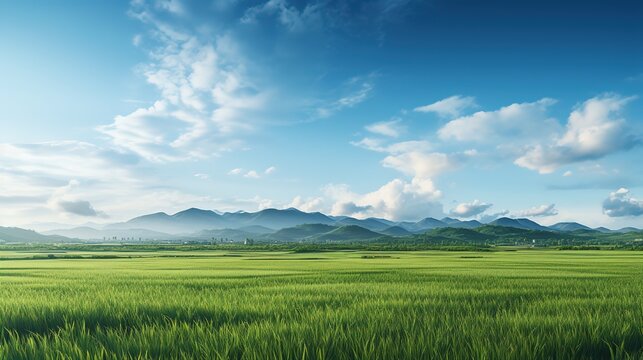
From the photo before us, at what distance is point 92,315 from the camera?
7.34 metres

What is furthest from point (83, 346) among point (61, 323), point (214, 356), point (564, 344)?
point (564, 344)

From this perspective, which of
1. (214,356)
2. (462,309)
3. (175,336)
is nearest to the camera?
(214,356)

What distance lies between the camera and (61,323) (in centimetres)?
705

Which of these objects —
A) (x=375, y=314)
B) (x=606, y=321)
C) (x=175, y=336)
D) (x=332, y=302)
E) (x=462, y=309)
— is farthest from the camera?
(x=332, y=302)

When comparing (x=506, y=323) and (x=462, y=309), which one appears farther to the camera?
(x=462, y=309)

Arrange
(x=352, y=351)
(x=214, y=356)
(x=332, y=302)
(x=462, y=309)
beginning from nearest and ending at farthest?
(x=214, y=356), (x=352, y=351), (x=462, y=309), (x=332, y=302)

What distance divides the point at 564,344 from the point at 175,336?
418 centimetres

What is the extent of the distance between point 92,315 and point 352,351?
4921 millimetres

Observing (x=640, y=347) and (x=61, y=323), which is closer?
(x=640, y=347)

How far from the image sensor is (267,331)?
17.5 ft

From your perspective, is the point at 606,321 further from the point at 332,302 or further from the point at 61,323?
the point at 61,323

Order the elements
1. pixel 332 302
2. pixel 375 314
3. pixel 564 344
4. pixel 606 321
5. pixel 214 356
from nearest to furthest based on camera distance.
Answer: pixel 214 356 → pixel 564 344 → pixel 606 321 → pixel 375 314 → pixel 332 302

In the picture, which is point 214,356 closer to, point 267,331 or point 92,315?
point 267,331

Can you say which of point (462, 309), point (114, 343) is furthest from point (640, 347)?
point (114, 343)
